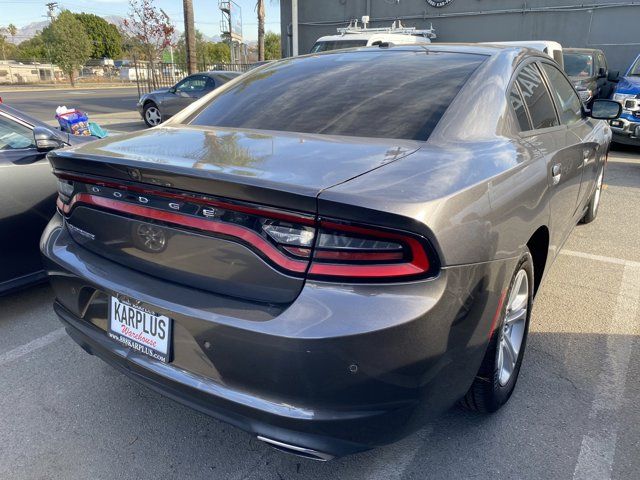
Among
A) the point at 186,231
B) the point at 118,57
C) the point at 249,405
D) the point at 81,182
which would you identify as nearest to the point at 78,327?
the point at 81,182

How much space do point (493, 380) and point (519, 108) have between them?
132 cm

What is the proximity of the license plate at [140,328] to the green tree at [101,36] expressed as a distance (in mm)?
76606

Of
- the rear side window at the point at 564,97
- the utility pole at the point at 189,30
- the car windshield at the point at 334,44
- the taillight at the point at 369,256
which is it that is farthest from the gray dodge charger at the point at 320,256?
the utility pole at the point at 189,30

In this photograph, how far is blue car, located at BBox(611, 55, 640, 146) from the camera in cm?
838

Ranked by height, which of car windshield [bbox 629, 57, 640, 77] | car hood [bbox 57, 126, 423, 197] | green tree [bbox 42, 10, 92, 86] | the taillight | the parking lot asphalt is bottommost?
the parking lot asphalt

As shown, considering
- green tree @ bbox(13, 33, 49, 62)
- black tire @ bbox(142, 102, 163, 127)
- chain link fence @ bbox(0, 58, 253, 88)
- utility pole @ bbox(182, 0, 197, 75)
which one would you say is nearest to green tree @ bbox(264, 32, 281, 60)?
chain link fence @ bbox(0, 58, 253, 88)

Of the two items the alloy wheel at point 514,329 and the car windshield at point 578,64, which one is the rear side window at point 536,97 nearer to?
the alloy wheel at point 514,329

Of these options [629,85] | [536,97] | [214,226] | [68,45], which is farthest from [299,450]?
[68,45]

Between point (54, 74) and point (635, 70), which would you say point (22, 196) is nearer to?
point (635, 70)

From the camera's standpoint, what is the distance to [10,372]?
2795 mm

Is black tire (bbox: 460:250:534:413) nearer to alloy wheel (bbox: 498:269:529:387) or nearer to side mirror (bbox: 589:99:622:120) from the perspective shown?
alloy wheel (bbox: 498:269:529:387)

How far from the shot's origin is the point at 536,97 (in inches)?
111

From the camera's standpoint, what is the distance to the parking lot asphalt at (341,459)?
2096 millimetres

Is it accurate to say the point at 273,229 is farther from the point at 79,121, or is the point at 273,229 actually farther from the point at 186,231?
the point at 79,121
